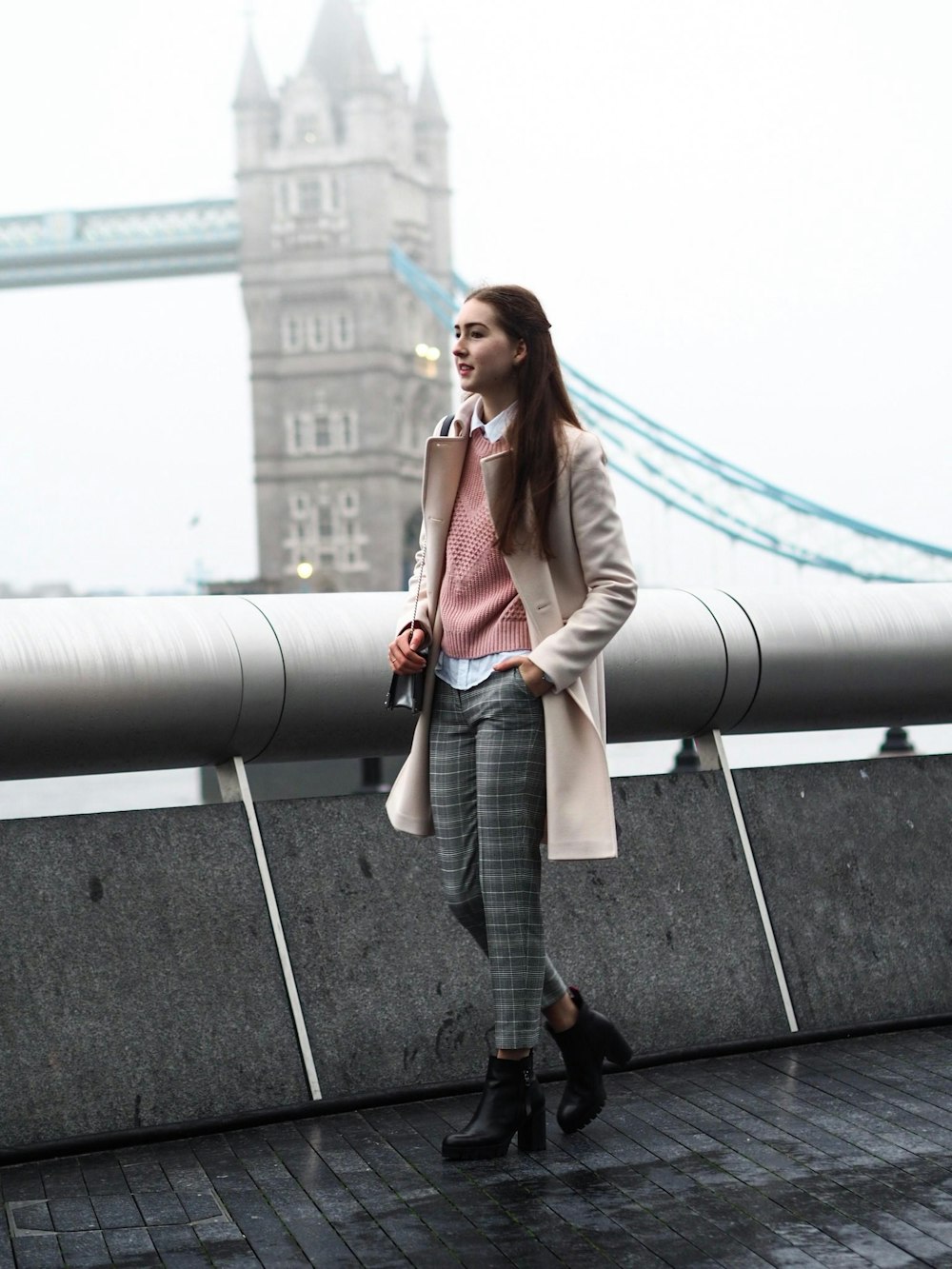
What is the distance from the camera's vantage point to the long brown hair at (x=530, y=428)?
7.29 ft

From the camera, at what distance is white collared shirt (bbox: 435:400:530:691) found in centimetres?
224

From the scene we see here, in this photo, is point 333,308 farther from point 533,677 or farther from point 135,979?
point 533,677

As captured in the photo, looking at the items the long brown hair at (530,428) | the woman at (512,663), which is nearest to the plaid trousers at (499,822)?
the woman at (512,663)

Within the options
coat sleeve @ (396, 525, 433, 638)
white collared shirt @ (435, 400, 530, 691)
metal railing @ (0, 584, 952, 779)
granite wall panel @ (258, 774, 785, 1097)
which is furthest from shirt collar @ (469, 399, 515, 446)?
granite wall panel @ (258, 774, 785, 1097)

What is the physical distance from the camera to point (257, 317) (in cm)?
6288

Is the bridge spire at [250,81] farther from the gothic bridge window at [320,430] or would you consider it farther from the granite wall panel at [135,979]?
the granite wall panel at [135,979]

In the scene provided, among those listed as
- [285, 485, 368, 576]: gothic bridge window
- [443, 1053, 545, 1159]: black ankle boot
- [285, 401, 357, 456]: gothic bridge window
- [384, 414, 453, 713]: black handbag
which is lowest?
[443, 1053, 545, 1159]: black ankle boot

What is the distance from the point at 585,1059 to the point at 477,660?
54 cm

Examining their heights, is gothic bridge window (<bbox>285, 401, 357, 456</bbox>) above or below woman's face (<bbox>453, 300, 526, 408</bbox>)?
above

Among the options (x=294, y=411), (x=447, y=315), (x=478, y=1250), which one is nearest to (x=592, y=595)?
(x=478, y=1250)

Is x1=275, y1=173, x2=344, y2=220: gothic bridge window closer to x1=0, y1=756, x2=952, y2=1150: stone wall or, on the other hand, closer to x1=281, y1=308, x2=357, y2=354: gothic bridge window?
x1=281, y1=308, x2=357, y2=354: gothic bridge window

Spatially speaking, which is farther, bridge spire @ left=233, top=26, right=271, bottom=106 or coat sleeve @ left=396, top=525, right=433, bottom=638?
bridge spire @ left=233, top=26, right=271, bottom=106

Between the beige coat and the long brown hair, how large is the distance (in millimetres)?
19

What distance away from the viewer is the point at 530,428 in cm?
224
